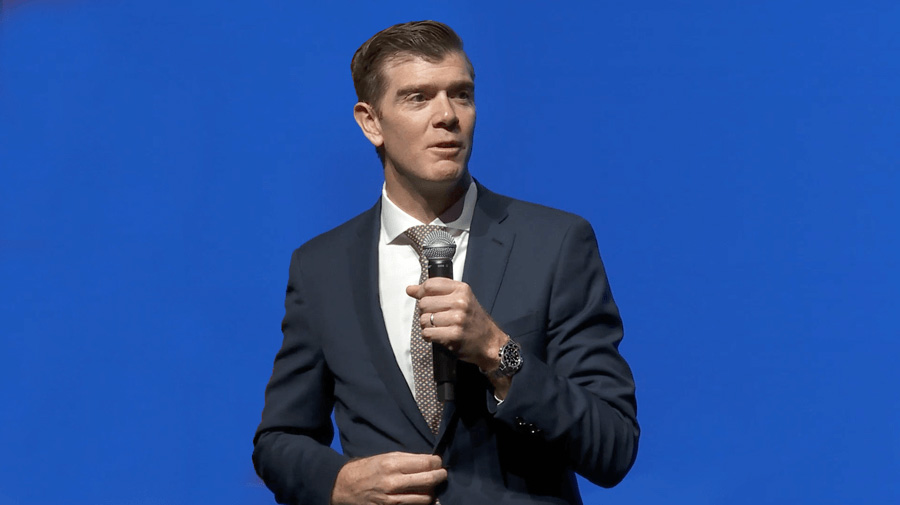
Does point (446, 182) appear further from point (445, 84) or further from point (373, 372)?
point (373, 372)

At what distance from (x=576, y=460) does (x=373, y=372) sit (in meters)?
0.39

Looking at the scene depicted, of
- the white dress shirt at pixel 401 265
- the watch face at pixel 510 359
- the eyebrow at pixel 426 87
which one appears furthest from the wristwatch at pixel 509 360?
the eyebrow at pixel 426 87

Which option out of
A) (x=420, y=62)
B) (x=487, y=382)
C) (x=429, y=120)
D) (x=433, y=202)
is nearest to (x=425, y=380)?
(x=487, y=382)

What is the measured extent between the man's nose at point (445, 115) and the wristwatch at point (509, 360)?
1.44ft

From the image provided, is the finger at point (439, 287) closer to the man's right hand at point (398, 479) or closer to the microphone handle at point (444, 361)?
the microphone handle at point (444, 361)

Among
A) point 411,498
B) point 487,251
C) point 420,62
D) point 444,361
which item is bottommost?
point 411,498

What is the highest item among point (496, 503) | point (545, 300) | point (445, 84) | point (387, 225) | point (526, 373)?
point (445, 84)

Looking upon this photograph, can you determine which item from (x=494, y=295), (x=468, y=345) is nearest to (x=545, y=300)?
(x=494, y=295)

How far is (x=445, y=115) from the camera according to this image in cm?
210

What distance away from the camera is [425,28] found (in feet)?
7.22

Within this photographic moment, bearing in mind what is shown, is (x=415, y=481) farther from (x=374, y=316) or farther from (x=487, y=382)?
(x=374, y=316)

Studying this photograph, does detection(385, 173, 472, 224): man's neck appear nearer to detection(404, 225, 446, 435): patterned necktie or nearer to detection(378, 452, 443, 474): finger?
detection(404, 225, 446, 435): patterned necktie

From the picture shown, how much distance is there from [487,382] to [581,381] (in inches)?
6.4

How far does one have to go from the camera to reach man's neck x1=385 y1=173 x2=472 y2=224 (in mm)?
2186
